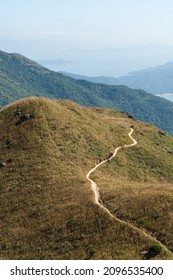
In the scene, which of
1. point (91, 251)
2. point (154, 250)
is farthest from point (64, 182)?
point (154, 250)

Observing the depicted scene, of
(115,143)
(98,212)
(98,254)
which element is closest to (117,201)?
(98,212)

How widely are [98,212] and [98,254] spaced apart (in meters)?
12.1

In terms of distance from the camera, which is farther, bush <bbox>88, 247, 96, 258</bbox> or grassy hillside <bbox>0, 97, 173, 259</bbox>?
grassy hillside <bbox>0, 97, 173, 259</bbox>

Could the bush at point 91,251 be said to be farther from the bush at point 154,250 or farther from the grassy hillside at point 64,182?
the bush at point 154,250

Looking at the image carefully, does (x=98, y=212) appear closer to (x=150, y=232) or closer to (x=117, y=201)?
(x=117, y=201)

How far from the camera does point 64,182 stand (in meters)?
85.7

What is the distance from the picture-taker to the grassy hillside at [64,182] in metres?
58.9

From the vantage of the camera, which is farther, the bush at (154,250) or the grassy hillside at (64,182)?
the grassy hillside at (64,182)

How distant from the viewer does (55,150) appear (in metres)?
103

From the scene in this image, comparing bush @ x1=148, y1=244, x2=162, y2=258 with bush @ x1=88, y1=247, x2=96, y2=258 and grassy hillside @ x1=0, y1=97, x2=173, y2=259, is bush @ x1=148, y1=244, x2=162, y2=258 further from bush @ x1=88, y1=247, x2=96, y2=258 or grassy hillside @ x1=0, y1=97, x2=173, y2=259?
bush @ x1=88, y1=247, x2=96, y2=258

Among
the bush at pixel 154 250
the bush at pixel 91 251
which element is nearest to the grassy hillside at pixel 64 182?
the bush at pixel 91 251

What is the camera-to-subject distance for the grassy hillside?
58.9m

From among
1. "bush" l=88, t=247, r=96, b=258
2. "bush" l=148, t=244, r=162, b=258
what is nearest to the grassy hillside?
"bush" l=88, t=247, r=96, b=258

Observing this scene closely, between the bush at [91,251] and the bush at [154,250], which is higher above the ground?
the bush at [154,250]
